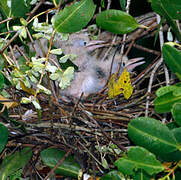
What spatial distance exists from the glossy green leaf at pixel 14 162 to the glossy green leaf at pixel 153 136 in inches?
24.3

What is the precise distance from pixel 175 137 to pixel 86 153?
62cm

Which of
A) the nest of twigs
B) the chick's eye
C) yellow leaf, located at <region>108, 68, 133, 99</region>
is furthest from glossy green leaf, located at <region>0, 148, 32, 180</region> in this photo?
the chick's eye

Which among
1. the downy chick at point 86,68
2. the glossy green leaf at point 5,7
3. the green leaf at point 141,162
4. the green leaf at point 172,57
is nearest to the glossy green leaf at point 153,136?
the green leaf at point 141,162

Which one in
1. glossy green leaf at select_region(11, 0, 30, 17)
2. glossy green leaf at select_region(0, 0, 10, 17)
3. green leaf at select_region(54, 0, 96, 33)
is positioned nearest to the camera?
green leaf at select_region(54, 0, 96, 33)

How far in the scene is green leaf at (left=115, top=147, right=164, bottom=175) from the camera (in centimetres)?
83

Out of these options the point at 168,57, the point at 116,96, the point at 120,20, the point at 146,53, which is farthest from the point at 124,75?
the point at 168,57

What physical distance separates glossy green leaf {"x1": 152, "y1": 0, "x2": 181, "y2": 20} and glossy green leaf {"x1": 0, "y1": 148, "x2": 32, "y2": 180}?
786mm

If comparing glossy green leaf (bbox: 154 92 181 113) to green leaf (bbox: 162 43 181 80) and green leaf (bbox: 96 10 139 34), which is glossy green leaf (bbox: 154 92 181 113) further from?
green leaf (bbox: 96 10 139 34)

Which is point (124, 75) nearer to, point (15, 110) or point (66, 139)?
point (66, 139)

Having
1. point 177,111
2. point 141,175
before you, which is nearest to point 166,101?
point 177,111

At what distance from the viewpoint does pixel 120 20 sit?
1.09m

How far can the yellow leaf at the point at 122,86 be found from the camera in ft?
5.13

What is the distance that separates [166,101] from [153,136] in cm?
12

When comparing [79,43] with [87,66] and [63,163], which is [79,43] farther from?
[63,163]
